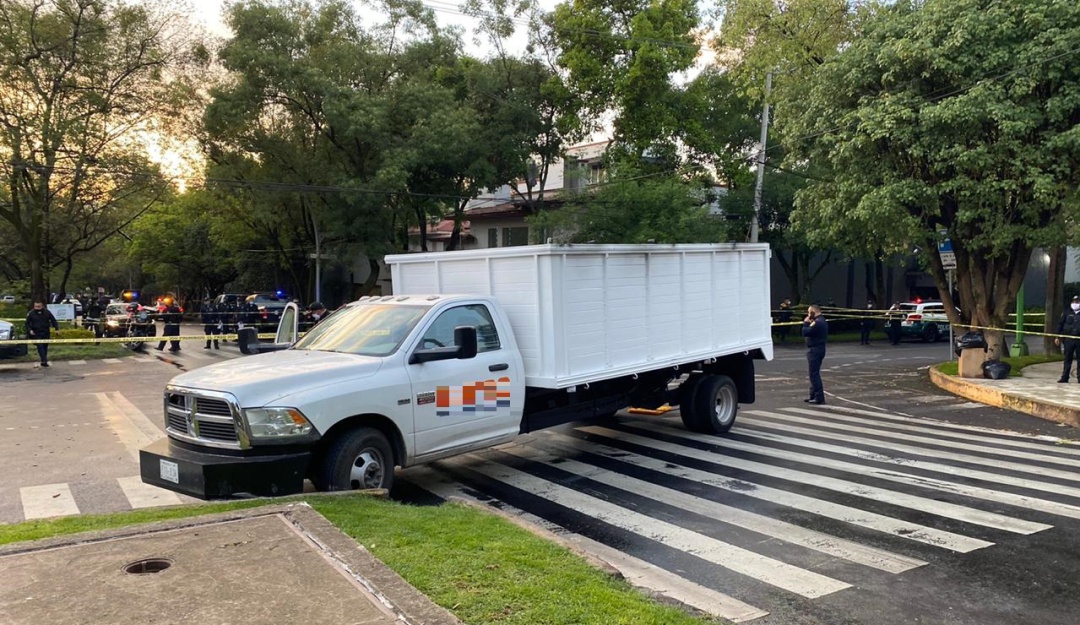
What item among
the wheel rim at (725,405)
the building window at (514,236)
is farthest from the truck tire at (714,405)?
the building window at (514,236)

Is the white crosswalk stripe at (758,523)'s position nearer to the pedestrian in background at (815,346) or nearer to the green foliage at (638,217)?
the pedestrian in background at (815,346)

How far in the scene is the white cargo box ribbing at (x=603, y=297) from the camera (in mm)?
7977

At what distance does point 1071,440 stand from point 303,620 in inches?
441

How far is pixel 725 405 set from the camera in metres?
10.9

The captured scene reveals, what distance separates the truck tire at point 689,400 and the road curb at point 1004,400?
631cm

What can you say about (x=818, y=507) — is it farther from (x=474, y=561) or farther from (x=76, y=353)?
(x=76, y=353)

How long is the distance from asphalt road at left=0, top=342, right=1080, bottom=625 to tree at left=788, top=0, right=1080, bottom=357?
464cm

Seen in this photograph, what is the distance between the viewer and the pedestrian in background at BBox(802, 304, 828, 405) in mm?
13805

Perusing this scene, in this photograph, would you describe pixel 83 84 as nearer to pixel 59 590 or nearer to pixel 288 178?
pixel 288 178

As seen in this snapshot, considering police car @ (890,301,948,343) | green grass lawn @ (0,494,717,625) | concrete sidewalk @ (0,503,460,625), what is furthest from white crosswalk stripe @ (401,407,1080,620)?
police car @ (890,301,948,343)

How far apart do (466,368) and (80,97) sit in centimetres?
2369

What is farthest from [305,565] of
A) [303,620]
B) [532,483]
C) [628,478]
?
[628,478]

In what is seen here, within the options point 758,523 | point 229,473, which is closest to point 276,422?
point 229,473

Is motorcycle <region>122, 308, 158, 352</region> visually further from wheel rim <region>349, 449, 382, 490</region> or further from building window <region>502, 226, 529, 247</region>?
wheel rim <region>349, 449, 382, 490</region>
